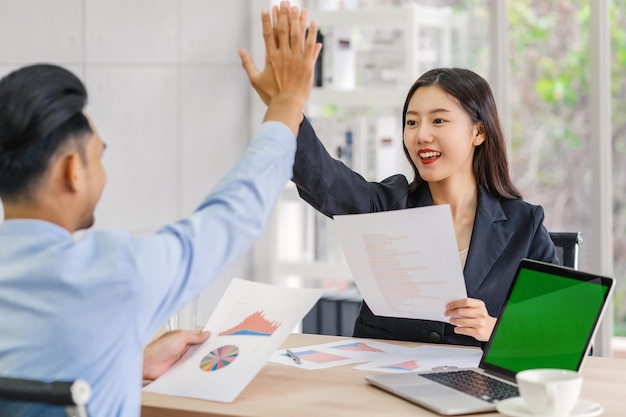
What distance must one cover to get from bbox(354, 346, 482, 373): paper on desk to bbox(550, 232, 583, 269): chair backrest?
548mm

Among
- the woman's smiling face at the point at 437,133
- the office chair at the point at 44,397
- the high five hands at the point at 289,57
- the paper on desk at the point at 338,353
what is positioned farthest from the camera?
the woman's smiling face at the point at 437,133

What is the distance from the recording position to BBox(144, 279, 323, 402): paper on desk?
1.78 meters

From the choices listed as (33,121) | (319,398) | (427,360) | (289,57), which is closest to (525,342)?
(427,360)

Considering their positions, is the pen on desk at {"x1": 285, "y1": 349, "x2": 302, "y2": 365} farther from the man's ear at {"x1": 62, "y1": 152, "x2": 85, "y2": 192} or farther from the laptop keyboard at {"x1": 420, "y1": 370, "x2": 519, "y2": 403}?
the man's ear at {"x1": 62, "y1": 152, "x2": 85, "y2": 192}

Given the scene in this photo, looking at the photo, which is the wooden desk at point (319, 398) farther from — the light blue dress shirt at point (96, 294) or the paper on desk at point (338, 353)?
the light blue dress shirt at point (96, 294)

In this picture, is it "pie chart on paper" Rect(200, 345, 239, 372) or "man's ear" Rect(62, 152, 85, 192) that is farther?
"pie chart on paper" Rect(200, 345, 239, 372)

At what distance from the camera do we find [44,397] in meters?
1.19

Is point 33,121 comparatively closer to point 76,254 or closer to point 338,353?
point 76,254

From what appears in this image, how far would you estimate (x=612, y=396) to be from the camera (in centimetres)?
171

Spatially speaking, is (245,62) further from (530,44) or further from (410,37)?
(530,44)

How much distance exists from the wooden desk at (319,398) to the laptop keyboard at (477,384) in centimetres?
8

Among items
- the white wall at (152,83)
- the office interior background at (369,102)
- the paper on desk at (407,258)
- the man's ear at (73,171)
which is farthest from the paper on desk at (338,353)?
the office interior background at (369,102)

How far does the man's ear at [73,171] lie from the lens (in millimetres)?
1371

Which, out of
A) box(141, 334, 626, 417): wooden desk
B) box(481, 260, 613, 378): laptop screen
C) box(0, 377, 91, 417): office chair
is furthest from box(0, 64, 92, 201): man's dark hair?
box(481, 260, 613, 378): laptop screen
